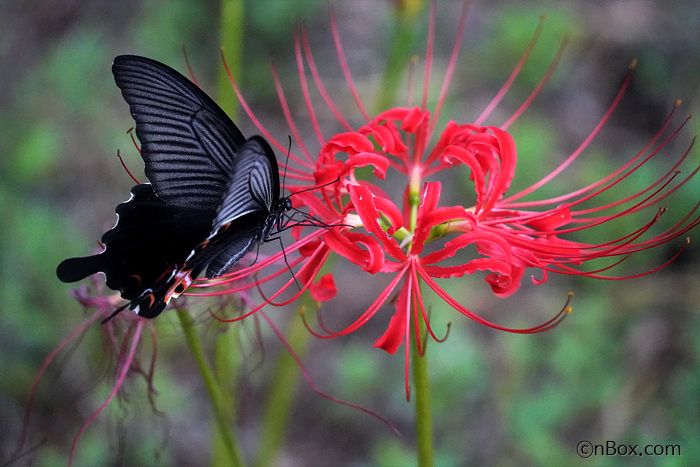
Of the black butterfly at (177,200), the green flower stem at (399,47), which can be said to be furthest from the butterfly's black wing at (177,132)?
the green flower stem at (399,47)

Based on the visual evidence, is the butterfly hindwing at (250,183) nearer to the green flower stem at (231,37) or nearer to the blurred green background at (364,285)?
the blurred green background at (364,285)

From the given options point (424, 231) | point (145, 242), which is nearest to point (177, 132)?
point (145, 242)

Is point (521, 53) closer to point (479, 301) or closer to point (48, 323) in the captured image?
point (479, 301)

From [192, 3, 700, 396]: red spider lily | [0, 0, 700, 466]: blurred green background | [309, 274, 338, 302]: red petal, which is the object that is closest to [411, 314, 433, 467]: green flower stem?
[192, 3, 700, 396]: red spider lily

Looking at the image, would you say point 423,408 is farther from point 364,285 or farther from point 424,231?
point 364,285

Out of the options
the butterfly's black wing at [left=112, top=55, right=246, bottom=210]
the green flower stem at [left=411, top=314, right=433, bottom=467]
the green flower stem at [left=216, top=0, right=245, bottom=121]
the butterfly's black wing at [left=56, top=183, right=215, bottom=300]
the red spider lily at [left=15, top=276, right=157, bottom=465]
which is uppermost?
the green flower stem at [left=216, top=0, right=245, bottom=121]

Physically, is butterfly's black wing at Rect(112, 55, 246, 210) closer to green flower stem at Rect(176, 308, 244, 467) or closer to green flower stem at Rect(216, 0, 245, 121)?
green flower stem at Rect(176, 308, 244, 467)

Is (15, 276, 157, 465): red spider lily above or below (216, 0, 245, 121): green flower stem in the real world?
below
